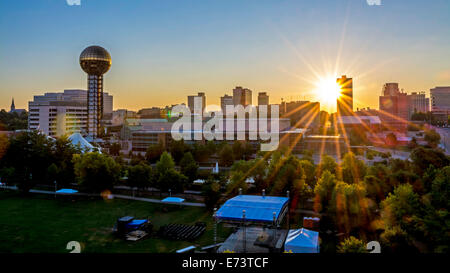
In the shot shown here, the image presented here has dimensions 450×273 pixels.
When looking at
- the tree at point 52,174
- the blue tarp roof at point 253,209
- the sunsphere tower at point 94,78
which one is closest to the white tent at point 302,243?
the blue tarp roof at point 253,209

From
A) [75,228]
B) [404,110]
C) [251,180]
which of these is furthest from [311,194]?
[404,110]

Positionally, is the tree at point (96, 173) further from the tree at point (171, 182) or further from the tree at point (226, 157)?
the tree at point (226, 157)

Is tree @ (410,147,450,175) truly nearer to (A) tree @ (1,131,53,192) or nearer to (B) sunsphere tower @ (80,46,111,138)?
(A) tree @ (1,131,53,192)

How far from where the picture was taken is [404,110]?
98375mm

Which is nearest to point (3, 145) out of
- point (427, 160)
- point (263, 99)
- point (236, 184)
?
point (236, 184)

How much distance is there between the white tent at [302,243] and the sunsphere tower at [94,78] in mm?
69854

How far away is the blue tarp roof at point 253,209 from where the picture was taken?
13.4 m

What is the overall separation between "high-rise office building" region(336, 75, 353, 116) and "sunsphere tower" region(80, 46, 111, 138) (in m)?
69.2

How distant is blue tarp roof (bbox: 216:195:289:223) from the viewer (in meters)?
13.4

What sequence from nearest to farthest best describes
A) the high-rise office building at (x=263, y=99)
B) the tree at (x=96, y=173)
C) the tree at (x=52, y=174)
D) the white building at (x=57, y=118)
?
the tree at (x=96, y=173) → the tree at (x=52, y=174) → the white building at (x=57, y=118) → the high-rise office building at (x=263, y=99)

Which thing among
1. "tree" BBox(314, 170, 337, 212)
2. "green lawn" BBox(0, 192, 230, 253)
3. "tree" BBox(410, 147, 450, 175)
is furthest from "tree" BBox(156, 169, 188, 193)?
"tree" BBox(410, 147, 450, 175)

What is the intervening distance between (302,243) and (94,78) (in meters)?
72.4

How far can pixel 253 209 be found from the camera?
47.1 feet
